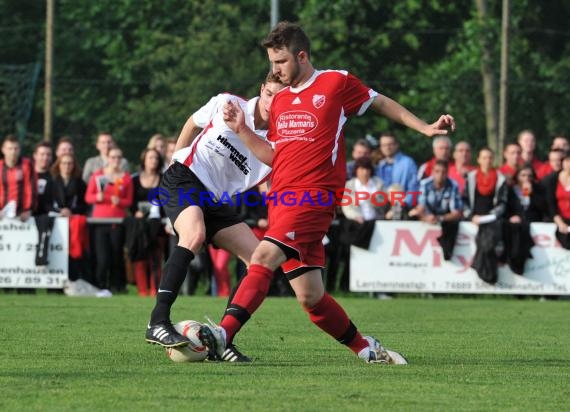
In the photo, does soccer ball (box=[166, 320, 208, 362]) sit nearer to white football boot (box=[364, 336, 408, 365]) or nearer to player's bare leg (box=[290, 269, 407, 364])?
player's bare leg (box=[290, 269, 407, 364])

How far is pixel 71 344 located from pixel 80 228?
8.23 m

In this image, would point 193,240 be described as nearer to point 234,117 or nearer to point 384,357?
point 234,117

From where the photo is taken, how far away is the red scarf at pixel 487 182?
17.9 metres

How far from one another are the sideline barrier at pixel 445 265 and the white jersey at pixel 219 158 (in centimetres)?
856

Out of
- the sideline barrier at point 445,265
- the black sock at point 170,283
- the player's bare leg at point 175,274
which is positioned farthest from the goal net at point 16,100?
the black sock at point 170,283

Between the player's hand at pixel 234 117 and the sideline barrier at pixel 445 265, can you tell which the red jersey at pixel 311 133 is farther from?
the sideline barrier at pixel 445 265

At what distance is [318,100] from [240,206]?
9.68 m

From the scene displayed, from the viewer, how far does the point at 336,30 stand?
3341cm

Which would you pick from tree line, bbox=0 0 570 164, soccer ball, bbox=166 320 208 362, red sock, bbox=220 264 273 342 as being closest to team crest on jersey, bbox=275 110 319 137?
red sock, bbox=220 264 273 342

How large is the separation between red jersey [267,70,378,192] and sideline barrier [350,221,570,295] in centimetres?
955

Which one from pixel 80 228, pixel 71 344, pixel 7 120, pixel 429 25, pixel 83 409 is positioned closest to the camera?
pixel 83 409

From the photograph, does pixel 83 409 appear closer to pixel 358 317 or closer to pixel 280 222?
pixel 280 222

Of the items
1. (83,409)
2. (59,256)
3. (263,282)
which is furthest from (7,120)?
(83,409)

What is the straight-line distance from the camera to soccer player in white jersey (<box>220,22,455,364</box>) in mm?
8133
